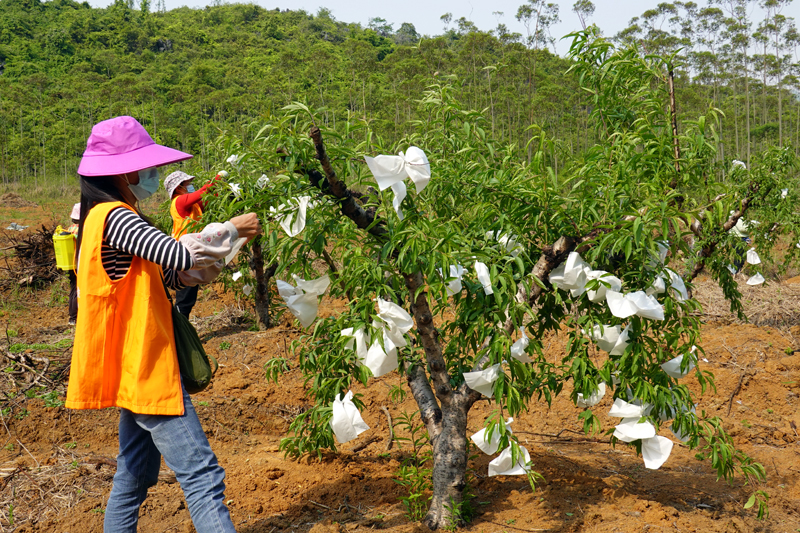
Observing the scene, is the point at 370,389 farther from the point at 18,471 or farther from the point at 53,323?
the point at 53,323

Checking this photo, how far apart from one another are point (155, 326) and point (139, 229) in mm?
299

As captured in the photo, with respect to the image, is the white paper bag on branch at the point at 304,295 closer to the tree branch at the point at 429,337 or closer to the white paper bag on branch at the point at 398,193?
the tree branch at the point at 429,337

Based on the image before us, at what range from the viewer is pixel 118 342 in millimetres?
1761

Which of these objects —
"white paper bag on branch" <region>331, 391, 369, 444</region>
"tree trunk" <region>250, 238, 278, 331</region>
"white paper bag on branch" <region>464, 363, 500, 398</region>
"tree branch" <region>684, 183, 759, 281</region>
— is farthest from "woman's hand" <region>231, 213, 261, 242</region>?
"tree trunk" <region>250, 238, 278, 331</region>

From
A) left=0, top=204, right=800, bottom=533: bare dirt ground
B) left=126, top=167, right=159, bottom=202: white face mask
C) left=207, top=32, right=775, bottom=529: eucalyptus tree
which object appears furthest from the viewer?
left=0, top=204, right=800, bottom=533: bare dirt ground

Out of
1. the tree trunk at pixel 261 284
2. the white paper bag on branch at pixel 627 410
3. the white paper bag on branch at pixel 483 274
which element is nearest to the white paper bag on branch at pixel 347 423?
the white paper bag on branch at pixel 483 274

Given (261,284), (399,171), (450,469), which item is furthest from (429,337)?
(261,284)

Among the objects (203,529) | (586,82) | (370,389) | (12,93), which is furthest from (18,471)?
(12,93)

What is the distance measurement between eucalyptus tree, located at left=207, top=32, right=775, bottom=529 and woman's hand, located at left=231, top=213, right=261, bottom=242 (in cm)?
4

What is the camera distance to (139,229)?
1.71 m

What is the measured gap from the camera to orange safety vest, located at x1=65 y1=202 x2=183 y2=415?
1.73 m

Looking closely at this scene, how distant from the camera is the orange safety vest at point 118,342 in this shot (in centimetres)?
173

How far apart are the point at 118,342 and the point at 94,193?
1.55ft

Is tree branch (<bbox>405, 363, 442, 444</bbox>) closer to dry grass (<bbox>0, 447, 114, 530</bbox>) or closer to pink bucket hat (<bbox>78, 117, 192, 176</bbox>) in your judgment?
pink bucket hat (<bbox>78, 117, 192, 176</bbox>)
